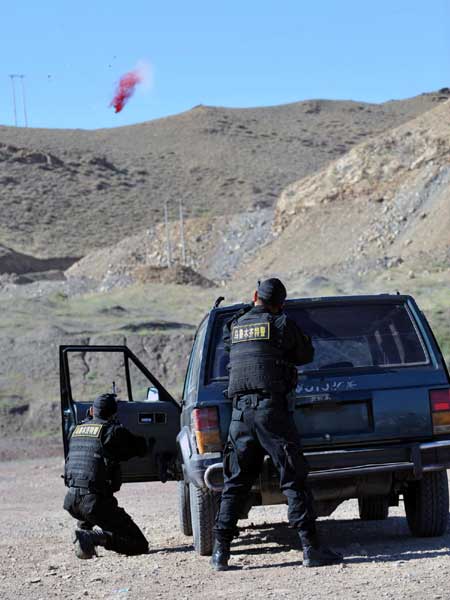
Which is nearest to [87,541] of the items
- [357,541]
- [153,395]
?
[153,395]

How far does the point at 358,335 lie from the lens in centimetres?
827

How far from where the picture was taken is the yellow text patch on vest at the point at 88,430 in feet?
27.7

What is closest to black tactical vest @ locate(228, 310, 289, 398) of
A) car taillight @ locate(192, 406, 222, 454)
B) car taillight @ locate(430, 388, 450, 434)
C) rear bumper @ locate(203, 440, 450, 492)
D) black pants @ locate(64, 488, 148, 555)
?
car taillight @ locate(192, 406, 222, 454)

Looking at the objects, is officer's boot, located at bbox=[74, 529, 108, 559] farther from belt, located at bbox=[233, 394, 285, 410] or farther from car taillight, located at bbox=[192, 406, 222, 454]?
belt, located at bbox=[233, 394, 285, 410]

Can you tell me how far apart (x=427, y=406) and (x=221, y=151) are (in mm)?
111551

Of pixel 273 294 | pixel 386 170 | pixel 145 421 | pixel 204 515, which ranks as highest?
pixel 386 170

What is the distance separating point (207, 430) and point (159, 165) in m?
106

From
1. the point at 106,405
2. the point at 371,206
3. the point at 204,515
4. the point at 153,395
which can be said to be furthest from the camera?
the point at 371,206

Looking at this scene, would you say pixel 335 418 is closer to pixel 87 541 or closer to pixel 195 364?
pixel 195 364

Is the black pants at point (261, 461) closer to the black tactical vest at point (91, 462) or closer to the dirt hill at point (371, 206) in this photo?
the black tactical vest at point (91, 462)

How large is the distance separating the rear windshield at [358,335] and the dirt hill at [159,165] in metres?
74.5

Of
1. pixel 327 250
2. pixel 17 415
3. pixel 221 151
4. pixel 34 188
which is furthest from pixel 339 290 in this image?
pixel 221 151

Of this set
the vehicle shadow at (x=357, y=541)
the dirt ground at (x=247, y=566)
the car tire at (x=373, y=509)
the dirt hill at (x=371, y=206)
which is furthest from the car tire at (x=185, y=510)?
the dirt hill at (x=371, y=206)

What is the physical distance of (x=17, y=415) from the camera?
973 inches
